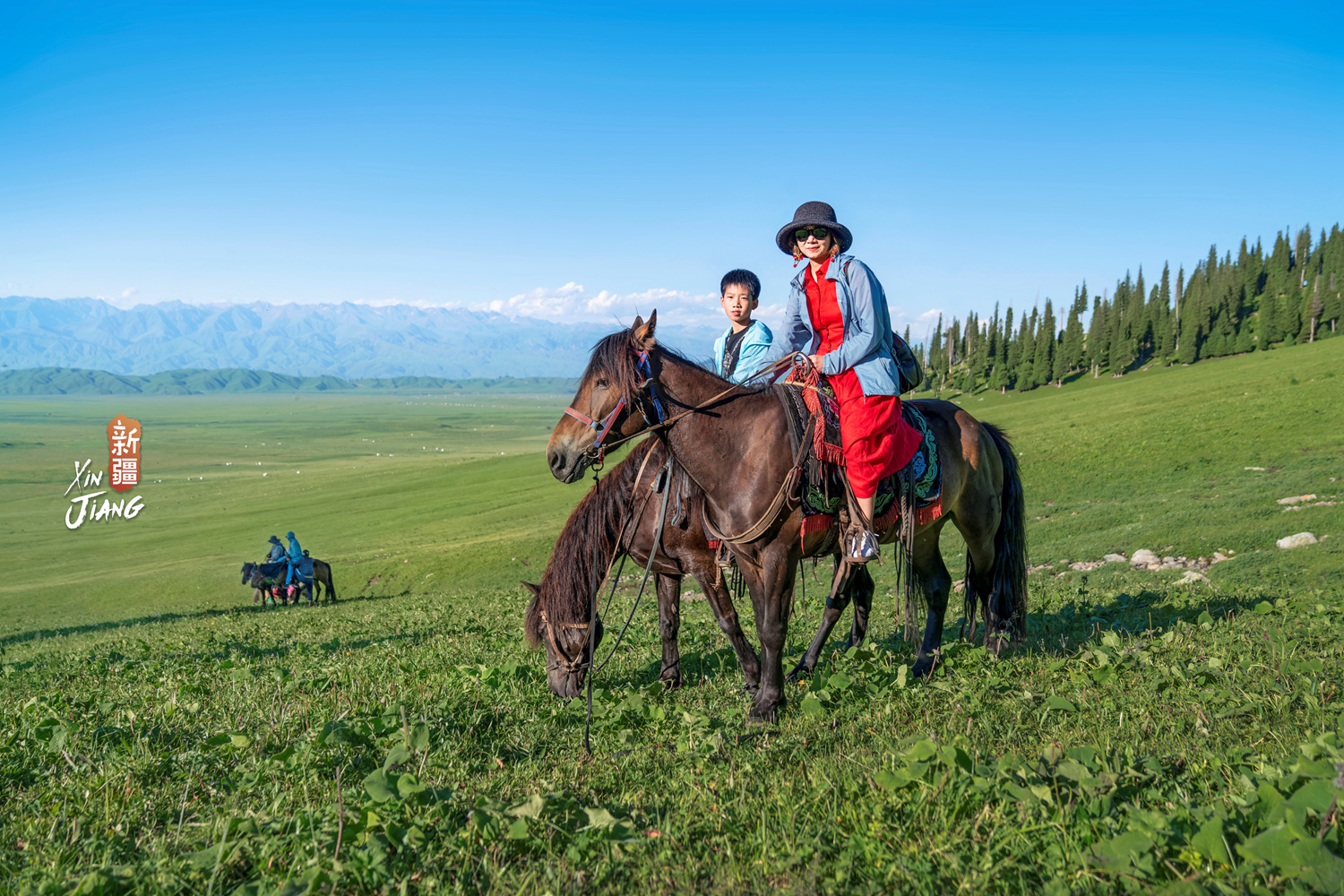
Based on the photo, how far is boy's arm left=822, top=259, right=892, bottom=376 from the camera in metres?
5.61

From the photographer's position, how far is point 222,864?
3.02m

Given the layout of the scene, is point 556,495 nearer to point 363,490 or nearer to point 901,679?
point 363,490

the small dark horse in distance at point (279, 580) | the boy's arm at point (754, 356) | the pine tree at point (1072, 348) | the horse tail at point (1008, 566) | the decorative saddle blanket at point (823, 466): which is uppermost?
the pine tree at point (1072, 348)

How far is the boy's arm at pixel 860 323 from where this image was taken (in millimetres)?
5609

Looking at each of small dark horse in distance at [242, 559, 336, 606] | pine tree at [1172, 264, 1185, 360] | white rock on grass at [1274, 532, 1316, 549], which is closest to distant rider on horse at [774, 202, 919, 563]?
white rock on grass at [1274, 532, 1316, 549]

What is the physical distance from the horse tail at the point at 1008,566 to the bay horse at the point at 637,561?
1.52m

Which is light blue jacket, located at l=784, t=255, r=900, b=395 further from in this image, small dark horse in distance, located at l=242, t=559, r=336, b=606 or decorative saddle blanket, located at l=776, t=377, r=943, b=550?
small dark horse in distance, located at l=242, t=559, r=336, b=606

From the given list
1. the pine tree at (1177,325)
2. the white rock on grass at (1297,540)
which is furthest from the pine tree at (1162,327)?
the white rock on grass at (1297,540)

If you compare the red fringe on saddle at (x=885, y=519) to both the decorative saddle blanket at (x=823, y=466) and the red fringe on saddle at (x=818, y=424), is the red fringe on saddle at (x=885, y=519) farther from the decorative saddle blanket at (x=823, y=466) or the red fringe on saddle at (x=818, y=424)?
the red fringe on saddle at (x=818, y=424)

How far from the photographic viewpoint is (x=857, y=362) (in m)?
5.65

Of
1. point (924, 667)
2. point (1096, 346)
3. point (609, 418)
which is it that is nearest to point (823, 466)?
point (609, 418)

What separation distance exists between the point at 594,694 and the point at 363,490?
6828 centimetres

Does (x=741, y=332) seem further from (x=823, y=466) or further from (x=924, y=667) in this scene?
(x=924, y=667)

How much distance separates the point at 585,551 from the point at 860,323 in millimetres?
3076
